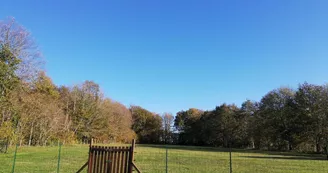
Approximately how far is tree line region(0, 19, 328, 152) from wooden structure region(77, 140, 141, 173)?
642 inches

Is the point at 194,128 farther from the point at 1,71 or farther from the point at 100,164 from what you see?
the point at 100,164

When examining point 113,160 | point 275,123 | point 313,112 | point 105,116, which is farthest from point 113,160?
point 105,116

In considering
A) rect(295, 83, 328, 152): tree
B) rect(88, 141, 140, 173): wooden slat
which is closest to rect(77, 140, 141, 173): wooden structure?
rect(88, 141, 140, 173): wooden slat

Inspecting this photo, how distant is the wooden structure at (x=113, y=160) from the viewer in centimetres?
748

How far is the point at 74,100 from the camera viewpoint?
149ft

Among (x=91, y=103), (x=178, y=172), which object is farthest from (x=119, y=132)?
(x=178, y=172)

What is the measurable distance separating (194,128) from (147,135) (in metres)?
14.1

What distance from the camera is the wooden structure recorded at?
24.5ft

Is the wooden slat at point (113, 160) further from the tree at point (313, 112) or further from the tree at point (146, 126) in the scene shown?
the tree at point (146, 126)

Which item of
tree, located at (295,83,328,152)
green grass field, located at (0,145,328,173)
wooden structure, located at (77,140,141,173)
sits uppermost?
tree, located at (295,83,328,152)

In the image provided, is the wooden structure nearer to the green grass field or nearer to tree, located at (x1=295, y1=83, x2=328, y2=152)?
the green grass field

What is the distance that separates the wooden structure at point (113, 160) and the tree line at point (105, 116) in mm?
16307

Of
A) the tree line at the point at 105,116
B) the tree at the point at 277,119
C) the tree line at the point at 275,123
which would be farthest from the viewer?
the tree at the point at 277,119

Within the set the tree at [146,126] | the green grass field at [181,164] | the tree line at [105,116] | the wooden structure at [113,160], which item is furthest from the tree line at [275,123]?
the wooden structure at [113,160]
